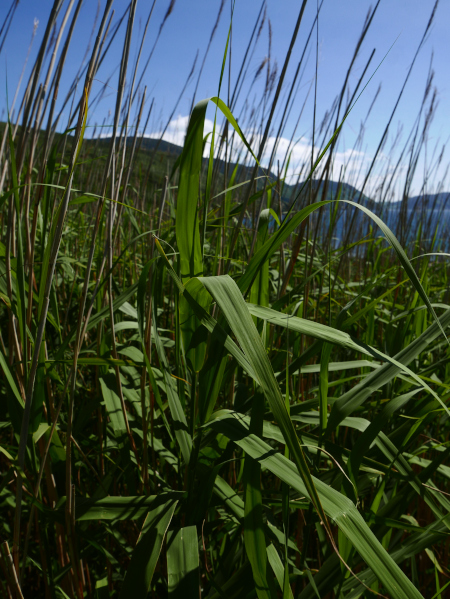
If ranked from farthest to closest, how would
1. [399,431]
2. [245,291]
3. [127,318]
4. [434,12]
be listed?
[127,318], [434,12], [399,431], [245,291]

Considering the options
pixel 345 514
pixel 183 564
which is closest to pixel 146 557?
pixel 183 564

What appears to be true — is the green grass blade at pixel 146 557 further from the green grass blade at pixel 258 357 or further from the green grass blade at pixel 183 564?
the green grass blade at pixel 258 357

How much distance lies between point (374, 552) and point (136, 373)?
49 centimetres

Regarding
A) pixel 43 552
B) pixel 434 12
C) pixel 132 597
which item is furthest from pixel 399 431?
pixel 434 12

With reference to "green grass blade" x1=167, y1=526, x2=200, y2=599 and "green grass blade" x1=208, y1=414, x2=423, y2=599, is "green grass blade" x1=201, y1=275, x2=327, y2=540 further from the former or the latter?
"green grass blade" x1=167, y1=526, x2=200, y2=599

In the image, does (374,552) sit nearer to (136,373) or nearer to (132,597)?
(132,597)

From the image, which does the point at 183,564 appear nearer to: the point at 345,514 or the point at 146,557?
the point at 146,557

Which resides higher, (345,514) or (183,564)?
(345,514)

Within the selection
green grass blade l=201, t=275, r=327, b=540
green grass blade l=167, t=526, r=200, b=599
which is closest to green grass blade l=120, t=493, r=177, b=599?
green grass blade l=167, t=526, r=200, b=599

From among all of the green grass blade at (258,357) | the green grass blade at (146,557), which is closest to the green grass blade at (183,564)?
the green grass blade at (146,557)

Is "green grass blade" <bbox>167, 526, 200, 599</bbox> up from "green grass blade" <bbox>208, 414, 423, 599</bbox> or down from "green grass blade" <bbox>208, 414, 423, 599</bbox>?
down

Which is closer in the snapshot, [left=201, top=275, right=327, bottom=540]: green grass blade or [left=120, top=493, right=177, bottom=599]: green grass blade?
[left=201, top=275, right=327, bottom=540]: green grass blade

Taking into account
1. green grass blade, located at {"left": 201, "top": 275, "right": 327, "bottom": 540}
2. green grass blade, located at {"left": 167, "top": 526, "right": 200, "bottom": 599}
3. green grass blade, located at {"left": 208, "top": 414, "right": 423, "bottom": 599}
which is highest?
green grass blade, located at {"left": 201, "top": 275, "right": 327, "bottom": 540}

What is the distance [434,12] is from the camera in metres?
0.73
